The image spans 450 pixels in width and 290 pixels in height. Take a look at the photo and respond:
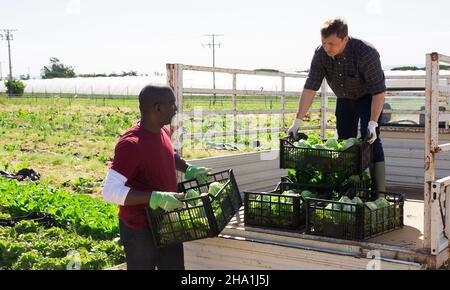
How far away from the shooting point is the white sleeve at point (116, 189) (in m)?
3.46

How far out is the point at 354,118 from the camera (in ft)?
17.9

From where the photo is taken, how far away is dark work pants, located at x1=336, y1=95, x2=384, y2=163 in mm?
5074

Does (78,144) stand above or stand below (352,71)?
below

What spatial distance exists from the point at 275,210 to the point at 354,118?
4.88 ft

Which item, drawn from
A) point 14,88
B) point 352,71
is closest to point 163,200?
point 352,71

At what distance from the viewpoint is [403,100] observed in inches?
295

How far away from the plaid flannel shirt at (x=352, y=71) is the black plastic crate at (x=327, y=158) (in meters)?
0.56

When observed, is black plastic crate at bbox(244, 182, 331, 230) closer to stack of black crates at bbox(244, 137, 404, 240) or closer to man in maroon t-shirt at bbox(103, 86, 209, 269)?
stack of black crates at bbox(244, 137, 404, 240)

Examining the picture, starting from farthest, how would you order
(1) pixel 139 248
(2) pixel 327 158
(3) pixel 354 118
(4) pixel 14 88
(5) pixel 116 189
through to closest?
(4) pixel 14 88, (3) pixel 354 118, (2) pixel 327 158, (1) pixel 139 248, (5) pixel 116 189

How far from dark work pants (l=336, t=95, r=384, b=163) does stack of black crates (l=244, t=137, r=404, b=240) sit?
→ 0.70ft

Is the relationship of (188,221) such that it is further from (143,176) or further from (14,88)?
(14,88)

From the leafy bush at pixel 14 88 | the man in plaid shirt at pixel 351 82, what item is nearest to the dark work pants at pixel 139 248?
the man in plaid shirt at pixel 351 82
